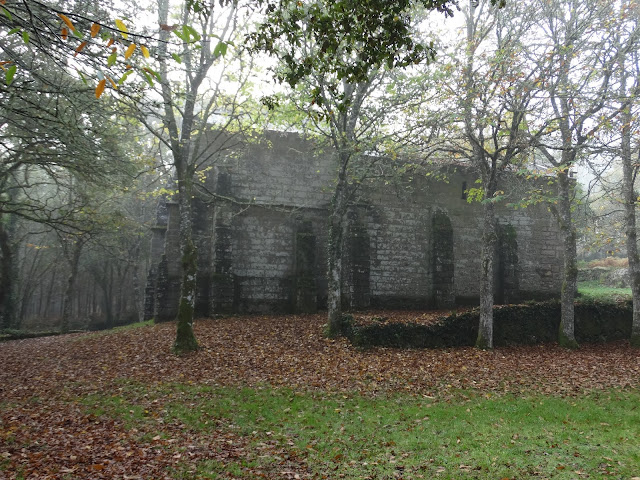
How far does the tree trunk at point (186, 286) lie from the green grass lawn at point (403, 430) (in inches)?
94.1

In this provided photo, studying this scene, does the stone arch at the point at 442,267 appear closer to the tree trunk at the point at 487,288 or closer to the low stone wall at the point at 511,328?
the low stone wall at the point at 511,328

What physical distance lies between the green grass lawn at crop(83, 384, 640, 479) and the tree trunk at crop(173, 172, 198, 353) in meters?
2.39

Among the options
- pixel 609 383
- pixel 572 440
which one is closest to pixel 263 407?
pixel 572 440

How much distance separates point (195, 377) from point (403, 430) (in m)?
4.55

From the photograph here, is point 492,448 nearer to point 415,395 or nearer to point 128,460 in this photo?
point 415,395

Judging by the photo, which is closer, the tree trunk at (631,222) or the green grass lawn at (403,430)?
the green grass lawn at (403,430)

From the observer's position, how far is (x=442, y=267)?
56.4 ft

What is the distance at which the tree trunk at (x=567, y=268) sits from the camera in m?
12.4

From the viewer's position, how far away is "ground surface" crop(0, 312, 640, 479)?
5.35 meters

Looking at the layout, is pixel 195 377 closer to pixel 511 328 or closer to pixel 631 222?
pixel 511 328

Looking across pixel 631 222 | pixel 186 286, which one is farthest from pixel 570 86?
pixel 186 286

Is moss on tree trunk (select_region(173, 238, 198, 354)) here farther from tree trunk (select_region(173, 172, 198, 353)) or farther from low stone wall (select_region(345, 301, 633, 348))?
low stone wall (select_region(345, 301, 633, 348))

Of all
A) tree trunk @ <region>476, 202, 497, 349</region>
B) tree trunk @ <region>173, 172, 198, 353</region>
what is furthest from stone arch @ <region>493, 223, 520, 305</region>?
tree trunk @ <region>173, 172, 198, 353</region>

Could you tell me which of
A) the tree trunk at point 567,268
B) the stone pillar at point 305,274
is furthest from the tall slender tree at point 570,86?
the stone pillar at point 305,274
